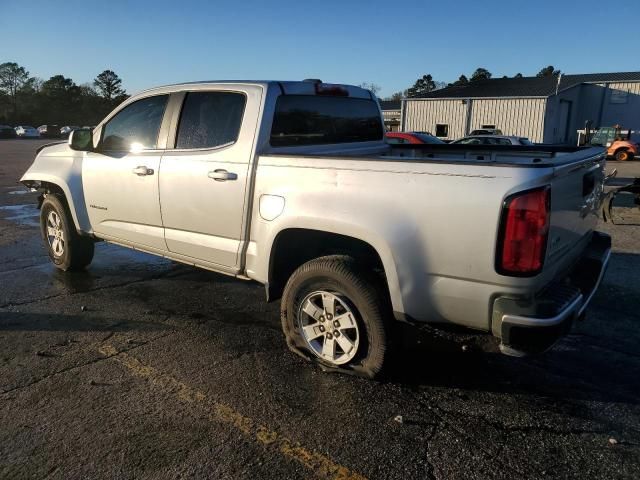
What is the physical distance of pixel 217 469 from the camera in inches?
106

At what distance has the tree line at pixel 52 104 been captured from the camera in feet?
253

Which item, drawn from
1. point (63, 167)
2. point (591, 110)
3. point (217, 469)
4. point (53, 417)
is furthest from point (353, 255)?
point (591, 110)

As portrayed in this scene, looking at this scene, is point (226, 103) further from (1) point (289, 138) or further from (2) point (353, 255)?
(2) point (353, 255)

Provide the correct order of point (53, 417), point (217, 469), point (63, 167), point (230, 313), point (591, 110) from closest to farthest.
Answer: point (217, 469), point (53, 417), point (230, 313), point (63, 167), point (591, 110)

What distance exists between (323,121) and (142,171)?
166 cm

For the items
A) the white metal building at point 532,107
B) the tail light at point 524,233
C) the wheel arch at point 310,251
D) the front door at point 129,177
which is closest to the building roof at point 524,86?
the white metal building at point 532,107

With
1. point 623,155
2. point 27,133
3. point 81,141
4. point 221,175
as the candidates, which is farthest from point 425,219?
point 27,133

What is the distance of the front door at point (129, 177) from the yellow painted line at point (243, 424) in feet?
4.24

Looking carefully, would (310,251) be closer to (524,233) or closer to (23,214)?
(524,233)

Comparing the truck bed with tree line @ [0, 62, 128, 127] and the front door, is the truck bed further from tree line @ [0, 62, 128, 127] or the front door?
tree line @ [0, 62, 128, 127]

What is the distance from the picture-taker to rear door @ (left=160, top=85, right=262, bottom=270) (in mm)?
3995

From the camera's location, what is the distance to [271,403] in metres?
3.33

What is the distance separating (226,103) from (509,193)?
247 cm

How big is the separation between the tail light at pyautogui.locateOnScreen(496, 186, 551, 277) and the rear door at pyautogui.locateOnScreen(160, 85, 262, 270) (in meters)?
1.92
